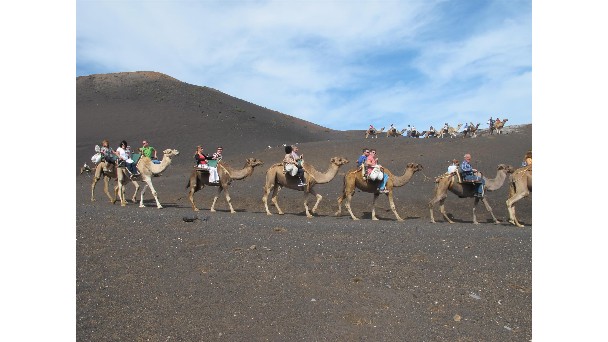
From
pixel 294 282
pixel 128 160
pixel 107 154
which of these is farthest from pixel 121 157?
pixel 294 282

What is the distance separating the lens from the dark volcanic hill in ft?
175

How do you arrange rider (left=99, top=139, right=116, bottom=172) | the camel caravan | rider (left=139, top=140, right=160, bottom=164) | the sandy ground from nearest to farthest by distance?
the sandy ground → the camel caravan → rider (left=99, top=139, right=116, bottom=172) → rider (left=139, top=140, right=160, bottom=164)

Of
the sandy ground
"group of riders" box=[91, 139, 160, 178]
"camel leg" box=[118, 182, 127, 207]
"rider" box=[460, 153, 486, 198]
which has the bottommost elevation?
the sandy ground

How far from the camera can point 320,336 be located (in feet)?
22.4

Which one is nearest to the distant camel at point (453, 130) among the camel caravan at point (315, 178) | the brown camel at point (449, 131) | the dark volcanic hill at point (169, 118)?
the brown camel at point (449, 131)

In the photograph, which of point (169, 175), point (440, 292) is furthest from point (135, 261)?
point (169, 175)

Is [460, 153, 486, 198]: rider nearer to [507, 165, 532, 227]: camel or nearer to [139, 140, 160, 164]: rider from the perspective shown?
[507, 165, 532, 227]: camel

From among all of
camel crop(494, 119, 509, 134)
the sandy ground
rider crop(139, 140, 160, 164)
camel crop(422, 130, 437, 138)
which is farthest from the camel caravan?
camel crop(422, 130, 437, 138)

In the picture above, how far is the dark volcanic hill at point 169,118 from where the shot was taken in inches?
2099

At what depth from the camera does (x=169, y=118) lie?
6097 centimetres

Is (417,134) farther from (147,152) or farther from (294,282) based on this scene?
(294,282)

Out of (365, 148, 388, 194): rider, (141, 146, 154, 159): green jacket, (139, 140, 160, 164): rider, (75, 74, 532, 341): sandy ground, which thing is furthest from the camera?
(141, 146, 154, 159): green jacket

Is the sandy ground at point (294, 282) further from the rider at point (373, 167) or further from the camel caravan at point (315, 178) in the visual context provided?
the rider at point (373, 167)

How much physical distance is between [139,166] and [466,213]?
1371 centimetres
